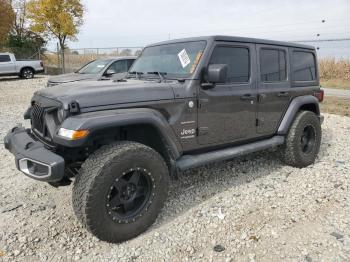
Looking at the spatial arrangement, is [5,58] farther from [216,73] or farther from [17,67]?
[216,73]

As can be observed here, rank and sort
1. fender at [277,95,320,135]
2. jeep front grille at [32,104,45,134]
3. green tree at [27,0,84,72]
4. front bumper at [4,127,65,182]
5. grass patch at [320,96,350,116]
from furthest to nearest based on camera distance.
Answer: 1. green tree at [27,0,84,72]
2. grass patch at [320,96,350,116]
3. fender at [277,95,320,135]
4. jeep front grille at [32,104,45,134]
5. front bumper at [4,127,65,182]

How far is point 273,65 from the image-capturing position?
4.56 metres

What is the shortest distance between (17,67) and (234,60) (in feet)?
60.9

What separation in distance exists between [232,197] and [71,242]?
190cm

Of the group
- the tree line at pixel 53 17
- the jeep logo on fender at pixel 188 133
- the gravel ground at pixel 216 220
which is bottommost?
the gravel ground at pixel 216 220

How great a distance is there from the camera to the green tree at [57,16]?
23.7m

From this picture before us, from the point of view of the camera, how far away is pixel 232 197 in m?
3.91

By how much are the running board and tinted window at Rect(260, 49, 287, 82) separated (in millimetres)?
864

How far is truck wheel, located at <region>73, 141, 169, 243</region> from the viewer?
2.75 meters

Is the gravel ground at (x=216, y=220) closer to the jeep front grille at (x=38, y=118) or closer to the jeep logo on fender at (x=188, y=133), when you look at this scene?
the jeep logo on fender at (x=188, y=133)

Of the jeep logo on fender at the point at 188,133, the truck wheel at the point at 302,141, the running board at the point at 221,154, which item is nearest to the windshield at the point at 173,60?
the jeep logo on fender at the point at 188,133

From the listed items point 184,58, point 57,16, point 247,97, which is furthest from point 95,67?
point 57,16

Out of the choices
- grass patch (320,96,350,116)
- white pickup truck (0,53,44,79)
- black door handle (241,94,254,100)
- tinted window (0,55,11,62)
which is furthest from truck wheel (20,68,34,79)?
black door handle (241,94,254,100)

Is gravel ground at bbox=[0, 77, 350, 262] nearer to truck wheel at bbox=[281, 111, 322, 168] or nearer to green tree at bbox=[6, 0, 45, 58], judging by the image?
truck wheel at bbox=[281, 111, 322, 168]
